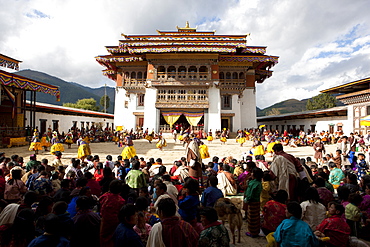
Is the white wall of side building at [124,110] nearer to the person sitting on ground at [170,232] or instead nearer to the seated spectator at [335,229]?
the seated spectator at [335,229]

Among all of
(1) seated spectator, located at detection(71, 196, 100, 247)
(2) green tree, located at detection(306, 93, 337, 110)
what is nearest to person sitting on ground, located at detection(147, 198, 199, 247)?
(1) seated spectator, located at detection(71, 196, 100, 247)

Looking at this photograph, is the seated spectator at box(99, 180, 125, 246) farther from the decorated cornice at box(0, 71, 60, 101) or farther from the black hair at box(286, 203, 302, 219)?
the decorated cornice at box(0, 71, 60, 101)

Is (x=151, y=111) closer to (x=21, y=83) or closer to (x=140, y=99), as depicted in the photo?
(x=140, y=99)

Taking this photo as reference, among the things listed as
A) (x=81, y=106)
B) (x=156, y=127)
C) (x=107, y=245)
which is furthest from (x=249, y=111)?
(x=81, y=106)

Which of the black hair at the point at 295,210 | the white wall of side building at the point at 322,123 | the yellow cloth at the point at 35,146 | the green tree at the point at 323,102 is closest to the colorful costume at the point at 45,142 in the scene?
the yellow cloth at the point at 35,146

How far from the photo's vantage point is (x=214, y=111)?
82.6 ft

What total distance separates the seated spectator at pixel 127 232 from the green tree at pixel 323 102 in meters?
47.7

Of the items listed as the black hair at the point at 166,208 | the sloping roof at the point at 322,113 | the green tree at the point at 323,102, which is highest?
the green tree at the point at 323,102

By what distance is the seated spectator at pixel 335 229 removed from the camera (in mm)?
3014

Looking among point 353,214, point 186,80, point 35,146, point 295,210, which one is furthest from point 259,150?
point 186,80

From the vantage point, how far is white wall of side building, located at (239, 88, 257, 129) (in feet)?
93.7

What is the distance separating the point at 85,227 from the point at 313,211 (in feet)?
10.8

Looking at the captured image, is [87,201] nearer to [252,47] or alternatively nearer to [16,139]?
[16,139]

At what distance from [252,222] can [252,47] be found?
27.2m
